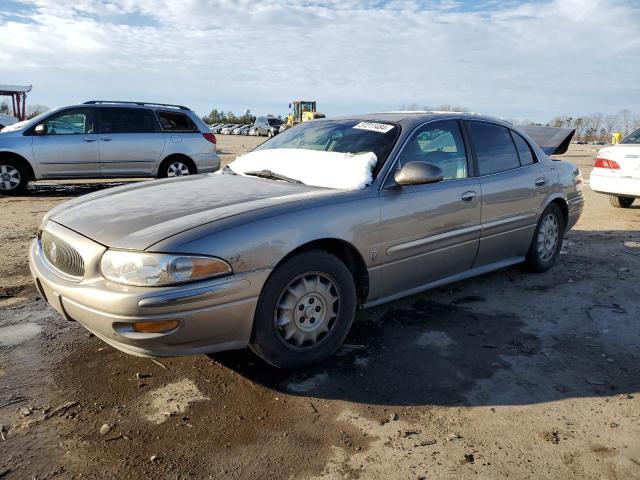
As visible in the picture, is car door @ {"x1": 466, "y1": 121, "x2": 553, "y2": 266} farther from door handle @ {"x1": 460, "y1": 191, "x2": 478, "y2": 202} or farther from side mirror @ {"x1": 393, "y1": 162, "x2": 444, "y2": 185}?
side mirror @ {"x1": 393, "y1": 162, "x2": 444, "y2": 185}

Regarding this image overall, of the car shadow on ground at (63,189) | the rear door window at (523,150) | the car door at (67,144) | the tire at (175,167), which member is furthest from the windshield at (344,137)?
the car door at (67,144)

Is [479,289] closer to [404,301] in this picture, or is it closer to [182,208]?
[404,301]

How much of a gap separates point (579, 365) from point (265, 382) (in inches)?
77.7

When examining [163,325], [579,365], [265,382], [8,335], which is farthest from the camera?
[8,335]

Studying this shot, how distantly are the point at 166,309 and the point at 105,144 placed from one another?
810 centimetres

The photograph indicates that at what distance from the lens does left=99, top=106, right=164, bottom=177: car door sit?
9.75m

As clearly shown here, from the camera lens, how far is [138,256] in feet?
8.57

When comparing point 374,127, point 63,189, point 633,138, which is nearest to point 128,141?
point 63,189

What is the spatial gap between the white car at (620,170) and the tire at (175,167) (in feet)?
23.9

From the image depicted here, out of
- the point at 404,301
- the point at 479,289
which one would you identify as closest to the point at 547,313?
the point at 479,289

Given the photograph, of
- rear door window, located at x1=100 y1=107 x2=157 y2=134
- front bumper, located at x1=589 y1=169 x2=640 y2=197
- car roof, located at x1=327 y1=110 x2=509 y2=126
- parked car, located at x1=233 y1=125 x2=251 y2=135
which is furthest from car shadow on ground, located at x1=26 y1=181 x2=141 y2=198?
parked car, located at x1=233 y1=125 x2=251 y2=135

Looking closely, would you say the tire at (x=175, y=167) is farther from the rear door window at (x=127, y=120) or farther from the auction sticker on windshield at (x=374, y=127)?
the auction sticker on windshield at (x=374, y=127)

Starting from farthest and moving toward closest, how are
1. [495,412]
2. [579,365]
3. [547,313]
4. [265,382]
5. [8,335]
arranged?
[547,313]
[8,335]
[579,365]
[265,382]
[495,412]

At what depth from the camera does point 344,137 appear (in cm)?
400
